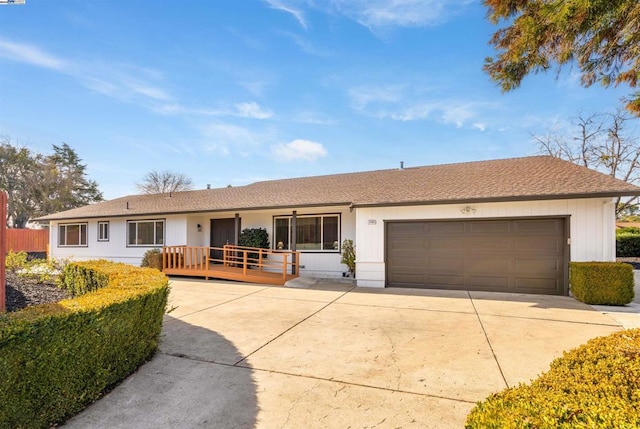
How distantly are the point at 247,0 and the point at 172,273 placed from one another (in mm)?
9315

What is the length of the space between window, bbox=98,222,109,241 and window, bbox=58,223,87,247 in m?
1.25

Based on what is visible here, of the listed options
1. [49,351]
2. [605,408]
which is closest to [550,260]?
[605,408]

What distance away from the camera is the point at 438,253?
899 cm

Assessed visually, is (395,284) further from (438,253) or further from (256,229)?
(256,229)

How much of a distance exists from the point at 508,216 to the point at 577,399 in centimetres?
769

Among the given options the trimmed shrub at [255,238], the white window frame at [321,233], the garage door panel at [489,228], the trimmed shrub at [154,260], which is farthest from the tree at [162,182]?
the garage door panel at [489,228]

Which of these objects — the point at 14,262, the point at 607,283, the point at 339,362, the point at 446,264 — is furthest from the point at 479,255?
the point at 14,262

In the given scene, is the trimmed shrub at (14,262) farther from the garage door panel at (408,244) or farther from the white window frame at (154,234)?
the garage door panel at (408,244)

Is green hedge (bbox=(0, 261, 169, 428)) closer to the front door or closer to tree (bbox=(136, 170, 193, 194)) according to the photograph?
the front door

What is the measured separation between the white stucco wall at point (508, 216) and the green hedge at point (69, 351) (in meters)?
6.57

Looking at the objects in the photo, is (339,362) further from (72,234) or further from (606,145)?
(606,145)

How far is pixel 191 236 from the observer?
13336mm

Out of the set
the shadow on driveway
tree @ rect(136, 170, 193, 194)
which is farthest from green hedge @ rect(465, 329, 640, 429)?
tree @ rect(136, 170, 193, 194)

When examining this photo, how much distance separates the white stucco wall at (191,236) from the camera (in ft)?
37.8
